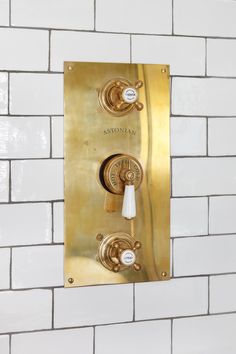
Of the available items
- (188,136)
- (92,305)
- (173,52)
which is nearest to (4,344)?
(92,305)

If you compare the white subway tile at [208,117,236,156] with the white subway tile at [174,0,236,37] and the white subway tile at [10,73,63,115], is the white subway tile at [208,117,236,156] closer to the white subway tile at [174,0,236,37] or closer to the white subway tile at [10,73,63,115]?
the white subway tile at [174,0,236,37]

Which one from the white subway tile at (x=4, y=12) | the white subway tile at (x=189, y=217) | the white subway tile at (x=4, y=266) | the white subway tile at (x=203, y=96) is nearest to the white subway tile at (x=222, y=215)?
the white subway tile at (x=189, y=217)

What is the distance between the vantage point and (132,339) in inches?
44.1

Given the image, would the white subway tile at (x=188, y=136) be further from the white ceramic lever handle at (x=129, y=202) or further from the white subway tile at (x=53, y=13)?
the white subway tile at (x=53, y=13)

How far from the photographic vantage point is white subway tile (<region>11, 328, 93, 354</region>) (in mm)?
1059

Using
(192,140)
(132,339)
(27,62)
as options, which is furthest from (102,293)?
(27,62)

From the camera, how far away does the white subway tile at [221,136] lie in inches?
45.7

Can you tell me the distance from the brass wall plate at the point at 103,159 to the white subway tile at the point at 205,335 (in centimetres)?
12

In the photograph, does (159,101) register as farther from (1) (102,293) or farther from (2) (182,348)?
(2) (182,348)

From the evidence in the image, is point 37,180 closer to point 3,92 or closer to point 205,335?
point 3,92

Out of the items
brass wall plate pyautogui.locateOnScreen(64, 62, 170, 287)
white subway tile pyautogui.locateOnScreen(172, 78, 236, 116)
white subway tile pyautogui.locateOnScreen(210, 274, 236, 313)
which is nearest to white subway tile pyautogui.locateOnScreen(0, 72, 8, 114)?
brass wall plate pyautogui.locateOnScreen(64, 62, 170, 287)

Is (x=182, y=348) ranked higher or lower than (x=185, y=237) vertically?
lower

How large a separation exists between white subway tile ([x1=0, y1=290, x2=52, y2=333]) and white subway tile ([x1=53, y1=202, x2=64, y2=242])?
0.35ft

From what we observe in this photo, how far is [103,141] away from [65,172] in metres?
0.10
